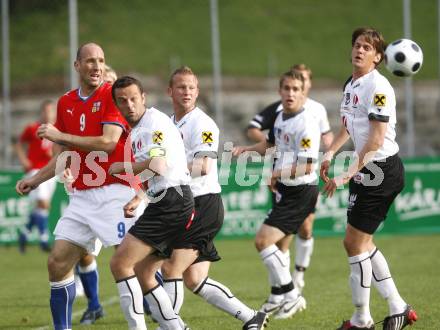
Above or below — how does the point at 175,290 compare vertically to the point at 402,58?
below

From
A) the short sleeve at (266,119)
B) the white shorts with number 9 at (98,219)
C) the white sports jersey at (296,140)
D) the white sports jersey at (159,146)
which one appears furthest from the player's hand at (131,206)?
the short sleeve at (266,119)

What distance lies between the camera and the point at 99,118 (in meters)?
7.37

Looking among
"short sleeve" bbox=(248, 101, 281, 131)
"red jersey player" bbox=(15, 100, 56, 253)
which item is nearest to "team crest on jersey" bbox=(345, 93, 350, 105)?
"short sleeve" bbox=(248, 101, 281, 131)

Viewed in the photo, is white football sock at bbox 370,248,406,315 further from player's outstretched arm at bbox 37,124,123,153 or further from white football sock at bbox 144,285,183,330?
player's outstretched arm at bbox 37,124,123,153

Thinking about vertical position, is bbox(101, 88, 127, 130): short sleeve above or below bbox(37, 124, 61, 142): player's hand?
above

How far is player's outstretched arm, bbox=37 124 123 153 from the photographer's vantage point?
6871 millimetres

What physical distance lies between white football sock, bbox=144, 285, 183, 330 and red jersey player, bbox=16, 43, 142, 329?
620mm

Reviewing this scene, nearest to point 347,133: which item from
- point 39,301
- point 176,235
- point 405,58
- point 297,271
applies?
point 405,58

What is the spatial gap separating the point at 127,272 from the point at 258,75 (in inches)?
926

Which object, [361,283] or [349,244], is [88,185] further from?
[361,283]

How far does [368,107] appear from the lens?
7.32 m

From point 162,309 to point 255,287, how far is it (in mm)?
4746

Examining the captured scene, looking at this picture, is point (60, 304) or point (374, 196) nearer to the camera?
point (60, 304)

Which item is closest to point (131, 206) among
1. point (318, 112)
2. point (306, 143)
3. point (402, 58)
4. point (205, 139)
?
point (205, 139)
